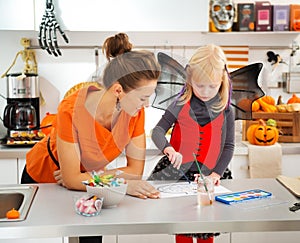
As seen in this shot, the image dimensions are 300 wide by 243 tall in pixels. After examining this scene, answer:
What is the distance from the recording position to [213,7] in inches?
134

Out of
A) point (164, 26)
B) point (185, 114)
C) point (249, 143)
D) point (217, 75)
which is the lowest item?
point (249, 143)

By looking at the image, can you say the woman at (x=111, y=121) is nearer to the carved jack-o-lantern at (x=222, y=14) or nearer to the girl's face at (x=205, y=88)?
the girl's face at (x=205, y=88)

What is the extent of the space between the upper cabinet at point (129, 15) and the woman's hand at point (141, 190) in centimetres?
141

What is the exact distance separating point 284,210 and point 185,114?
814 mm

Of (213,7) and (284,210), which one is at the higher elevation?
(213,7)

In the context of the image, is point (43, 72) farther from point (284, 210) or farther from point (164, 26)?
point (284, 210)

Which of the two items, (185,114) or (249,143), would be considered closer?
(185,114)

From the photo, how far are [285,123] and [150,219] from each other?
6.07 feet

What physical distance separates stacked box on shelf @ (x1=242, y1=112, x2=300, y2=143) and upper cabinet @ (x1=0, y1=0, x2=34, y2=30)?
1357 millimetres

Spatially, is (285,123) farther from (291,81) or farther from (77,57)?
(77,57)

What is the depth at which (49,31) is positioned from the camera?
3180 mm

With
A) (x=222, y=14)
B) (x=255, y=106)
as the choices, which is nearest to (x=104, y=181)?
(x=255, y=106)

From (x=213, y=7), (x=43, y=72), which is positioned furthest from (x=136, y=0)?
(x=43, y=72)

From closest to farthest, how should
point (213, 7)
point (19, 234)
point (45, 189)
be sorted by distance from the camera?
point (19, 234) < point (45, 189) < point (213, 7)
